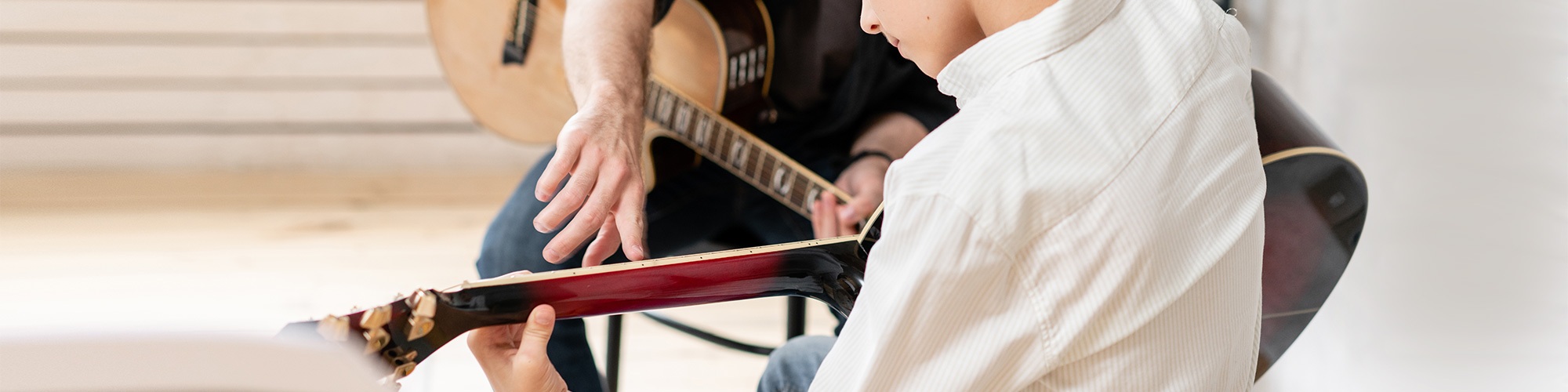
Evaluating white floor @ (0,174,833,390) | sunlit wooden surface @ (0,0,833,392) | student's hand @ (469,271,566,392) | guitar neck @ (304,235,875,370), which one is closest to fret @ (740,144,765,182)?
guitar neck @ (304,235,875,370)

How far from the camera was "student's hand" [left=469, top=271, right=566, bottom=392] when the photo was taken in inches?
24.7

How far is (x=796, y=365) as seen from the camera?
2.93 ft

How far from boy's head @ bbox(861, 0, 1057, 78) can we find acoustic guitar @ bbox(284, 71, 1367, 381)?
0.13 meters

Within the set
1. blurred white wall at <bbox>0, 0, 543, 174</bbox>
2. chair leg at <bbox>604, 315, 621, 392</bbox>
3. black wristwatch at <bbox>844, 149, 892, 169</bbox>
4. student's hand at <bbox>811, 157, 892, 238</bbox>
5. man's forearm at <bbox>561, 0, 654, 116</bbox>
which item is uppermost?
blurred white wall at <bbox>0, 0, 543, 174</bbox>

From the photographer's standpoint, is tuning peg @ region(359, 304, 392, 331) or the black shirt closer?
tuning peg @ region(359, 304, 392, 331)

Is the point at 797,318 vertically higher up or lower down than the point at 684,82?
lower down

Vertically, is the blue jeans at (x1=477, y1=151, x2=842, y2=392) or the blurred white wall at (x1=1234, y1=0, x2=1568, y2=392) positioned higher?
the blue jeans at (x1=477, y1=151, x2=842, y2=392)

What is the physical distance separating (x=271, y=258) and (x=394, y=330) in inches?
85.9

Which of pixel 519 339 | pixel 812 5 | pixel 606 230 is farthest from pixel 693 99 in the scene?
pixel 519 339

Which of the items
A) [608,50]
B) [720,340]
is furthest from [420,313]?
[720,340]

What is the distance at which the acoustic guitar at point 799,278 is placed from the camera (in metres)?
0.61

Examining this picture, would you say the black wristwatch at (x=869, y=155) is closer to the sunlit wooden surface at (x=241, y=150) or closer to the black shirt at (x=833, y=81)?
the black shirt at (x=833, y=81)

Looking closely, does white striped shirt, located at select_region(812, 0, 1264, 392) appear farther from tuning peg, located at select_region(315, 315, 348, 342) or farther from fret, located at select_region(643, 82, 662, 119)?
fret, located at select_region(643, 82, 662, 119)

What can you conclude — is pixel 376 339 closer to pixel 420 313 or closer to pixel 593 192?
pixel 420 313
